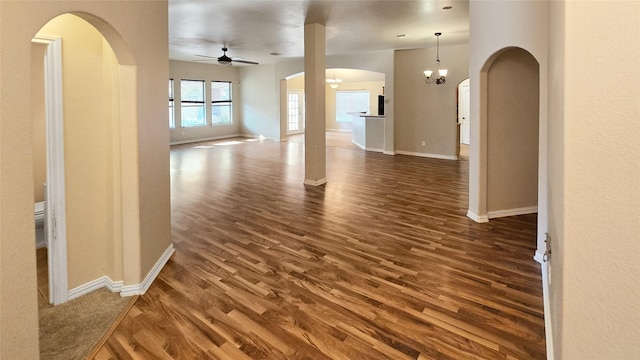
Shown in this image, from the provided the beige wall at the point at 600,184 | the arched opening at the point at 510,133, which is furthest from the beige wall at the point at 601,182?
the arched opening at the point at 510,133

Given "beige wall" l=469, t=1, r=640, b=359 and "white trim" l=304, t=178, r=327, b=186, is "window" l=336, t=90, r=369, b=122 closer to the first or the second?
"white trim" l=304, t=178, r=327, b=186

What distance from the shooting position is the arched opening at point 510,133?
461 cm

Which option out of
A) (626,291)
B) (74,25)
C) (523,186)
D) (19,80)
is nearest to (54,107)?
(74,25)

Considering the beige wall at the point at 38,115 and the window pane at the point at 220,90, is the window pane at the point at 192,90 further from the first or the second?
the beige wall at the point at 38,115

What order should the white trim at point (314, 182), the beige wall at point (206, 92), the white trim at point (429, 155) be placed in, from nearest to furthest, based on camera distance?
1. the white trim at point (314, 182)
2. the white trim at point (429, 155)
3. the beige wall at point (206, 92)

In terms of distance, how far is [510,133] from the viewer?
15.8 feet

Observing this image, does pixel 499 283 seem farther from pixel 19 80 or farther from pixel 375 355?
pixel 19 80

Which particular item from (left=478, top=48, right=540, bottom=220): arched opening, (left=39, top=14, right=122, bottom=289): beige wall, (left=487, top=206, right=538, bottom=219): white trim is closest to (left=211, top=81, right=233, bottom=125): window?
(left=478, top=48, right=540, bottom=220): arched opening

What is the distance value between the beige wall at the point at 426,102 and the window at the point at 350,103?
303 inches

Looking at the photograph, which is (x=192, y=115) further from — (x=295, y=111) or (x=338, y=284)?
(x=338, y=284)

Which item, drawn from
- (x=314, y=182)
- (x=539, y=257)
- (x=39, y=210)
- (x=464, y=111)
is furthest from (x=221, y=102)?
(x=539, y=257)

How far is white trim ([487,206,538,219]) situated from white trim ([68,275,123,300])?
4087 mm

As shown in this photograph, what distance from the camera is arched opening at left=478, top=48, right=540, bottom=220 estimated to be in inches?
181

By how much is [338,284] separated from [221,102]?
1305 cm
